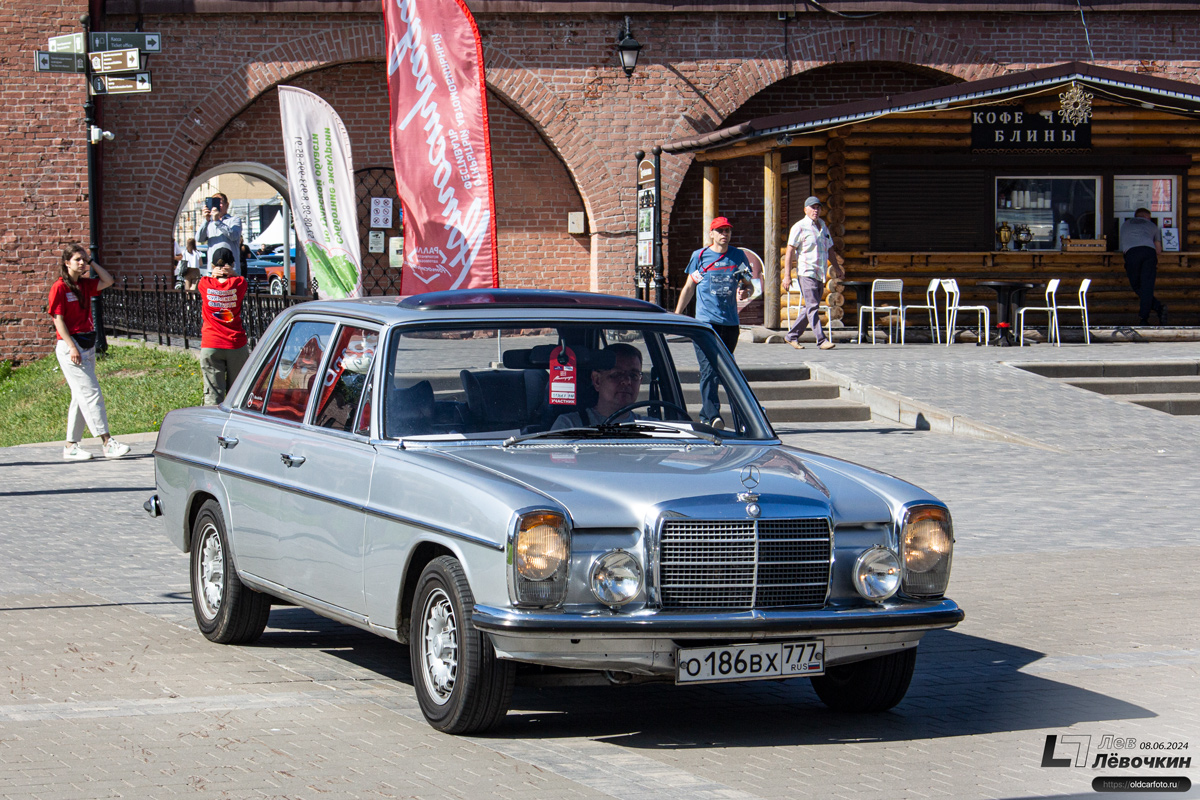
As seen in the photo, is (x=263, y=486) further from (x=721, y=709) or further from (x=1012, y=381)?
(x=1012, y=381)

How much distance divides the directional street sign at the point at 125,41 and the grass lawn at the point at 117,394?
4.11 m

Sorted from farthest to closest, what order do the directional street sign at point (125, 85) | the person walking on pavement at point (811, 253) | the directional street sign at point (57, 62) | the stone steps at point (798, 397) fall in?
the directional street sign at point (57, 62) → the person walking on pavement at point (811, 253) → the directional street sign at point (125, 85) → the stone steps at point (798, 397)

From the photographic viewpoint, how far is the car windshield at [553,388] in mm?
6109

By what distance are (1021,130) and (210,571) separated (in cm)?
1872

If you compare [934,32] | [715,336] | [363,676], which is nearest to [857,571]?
[715,336]

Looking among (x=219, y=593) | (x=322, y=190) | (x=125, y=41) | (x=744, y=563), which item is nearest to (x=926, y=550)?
(x=744, y=563)

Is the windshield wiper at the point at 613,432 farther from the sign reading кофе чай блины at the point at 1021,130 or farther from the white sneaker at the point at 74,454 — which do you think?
the sign reading кофе чай блины at the point at 1021,130

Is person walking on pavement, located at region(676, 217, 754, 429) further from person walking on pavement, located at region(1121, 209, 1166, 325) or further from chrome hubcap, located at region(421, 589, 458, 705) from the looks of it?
person walking on pavement, located at region(1121, 209, 1166, 325)

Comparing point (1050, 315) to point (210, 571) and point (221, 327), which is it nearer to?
point (221, 327)

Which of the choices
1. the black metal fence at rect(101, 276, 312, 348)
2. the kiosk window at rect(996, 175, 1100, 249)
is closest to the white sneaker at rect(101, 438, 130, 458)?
the black metal fence at rect(101, 276, 312, 348)

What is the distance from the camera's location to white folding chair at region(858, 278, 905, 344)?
2238 centimetres

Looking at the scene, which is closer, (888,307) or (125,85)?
(125,85)

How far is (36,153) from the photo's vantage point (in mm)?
25391

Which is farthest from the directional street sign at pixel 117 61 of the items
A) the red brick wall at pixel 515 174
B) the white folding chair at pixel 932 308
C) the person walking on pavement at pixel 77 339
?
the white folding chair at pixel 932 308
